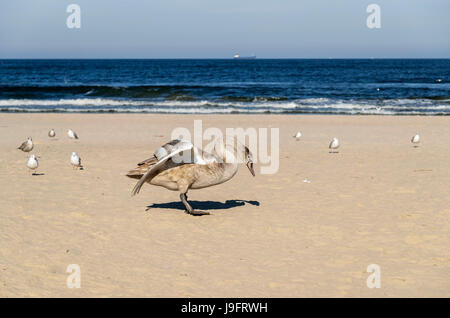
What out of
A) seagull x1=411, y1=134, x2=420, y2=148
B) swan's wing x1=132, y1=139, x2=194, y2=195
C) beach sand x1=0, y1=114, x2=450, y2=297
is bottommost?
beach sand x1=0, y1=114, x2=450, y2=297

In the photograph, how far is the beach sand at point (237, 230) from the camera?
489 cm

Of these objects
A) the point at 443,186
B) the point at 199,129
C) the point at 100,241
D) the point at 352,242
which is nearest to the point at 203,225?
the point at 100,241

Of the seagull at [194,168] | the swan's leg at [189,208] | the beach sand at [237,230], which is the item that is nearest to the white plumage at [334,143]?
the beach sand at [237,230]

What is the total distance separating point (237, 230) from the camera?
21.8 ft

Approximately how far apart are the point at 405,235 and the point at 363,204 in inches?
59.1

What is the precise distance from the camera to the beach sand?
4895 mm

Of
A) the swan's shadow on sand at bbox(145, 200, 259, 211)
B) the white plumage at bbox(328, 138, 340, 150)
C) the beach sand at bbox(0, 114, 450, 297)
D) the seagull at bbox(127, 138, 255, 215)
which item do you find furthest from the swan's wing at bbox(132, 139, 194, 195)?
the white plumage at bbox(328, 138, 340, 150)

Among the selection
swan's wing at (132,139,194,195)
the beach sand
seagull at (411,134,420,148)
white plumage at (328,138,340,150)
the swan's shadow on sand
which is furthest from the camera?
seagull at (411,134,420,148)

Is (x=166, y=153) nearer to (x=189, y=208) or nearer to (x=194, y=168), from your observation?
(x=194, y=168)

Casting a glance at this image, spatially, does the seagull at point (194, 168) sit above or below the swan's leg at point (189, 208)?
above

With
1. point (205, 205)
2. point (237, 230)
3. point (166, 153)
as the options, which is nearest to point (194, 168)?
point (166, 153)

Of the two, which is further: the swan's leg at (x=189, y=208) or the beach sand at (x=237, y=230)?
the swan's leg at (x=189, y=208)

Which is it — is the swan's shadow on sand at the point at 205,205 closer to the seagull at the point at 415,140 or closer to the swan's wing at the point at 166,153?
the swan's wing at the point at 166,153

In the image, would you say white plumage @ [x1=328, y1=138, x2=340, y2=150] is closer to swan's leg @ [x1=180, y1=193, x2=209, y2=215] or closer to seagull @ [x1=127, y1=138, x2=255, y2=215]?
seagull @ [x1=127, y1=138, x2=255, y2=215]
